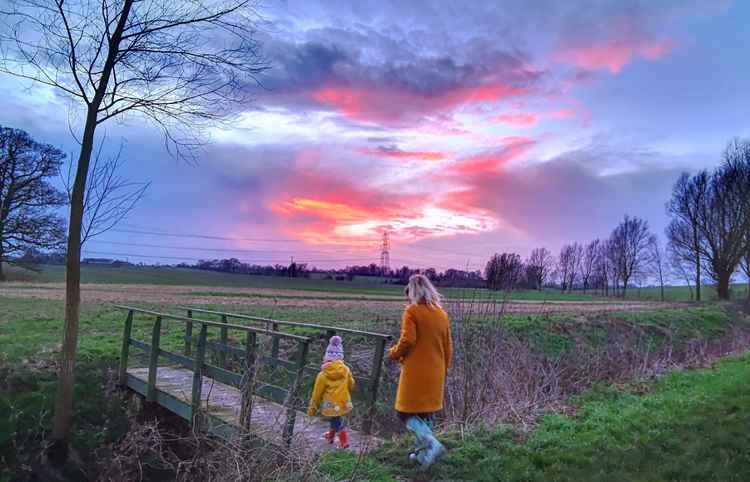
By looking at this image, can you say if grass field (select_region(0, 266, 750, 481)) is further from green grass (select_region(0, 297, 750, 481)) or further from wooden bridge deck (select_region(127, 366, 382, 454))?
wooden bridge deck (select_region(127, 366, 382, 454))

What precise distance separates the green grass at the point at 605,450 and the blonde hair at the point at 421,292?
1.63 metres

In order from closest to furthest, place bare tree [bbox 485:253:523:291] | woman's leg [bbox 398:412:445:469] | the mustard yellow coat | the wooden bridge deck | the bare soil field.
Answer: the mustard yellow coat
woman's leg [bbox 398:412:445:469]
the wooden bridge deck
bare tree [bbox 485:253:523:291]
the bare soil field

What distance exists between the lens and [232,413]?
7.22m

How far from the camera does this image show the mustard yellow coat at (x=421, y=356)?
5074 millimetres

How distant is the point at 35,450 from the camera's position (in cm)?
872

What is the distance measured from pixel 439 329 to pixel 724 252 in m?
47.2

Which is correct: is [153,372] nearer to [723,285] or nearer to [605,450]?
[605,450]

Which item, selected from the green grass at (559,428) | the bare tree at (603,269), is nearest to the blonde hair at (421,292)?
the green grass at (559,428)

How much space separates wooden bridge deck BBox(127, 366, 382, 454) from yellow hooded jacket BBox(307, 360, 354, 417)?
21cm

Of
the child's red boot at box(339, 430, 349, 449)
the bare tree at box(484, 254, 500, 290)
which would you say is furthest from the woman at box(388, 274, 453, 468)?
the bare tree at box(484, 254, 500, 290)

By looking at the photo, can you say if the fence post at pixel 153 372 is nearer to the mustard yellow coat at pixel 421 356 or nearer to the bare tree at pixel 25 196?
the mustard yellow coat at pixel 421 356

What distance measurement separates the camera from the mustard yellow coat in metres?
5.07

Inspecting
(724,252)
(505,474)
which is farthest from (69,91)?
(724,252)

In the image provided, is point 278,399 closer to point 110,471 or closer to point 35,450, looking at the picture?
point 110,471
